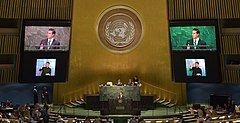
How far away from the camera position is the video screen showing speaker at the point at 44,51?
1539 cm

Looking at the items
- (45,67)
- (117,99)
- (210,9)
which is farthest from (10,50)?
(210,9)

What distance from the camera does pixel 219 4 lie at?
1625 cm

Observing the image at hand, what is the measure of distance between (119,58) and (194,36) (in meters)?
4.93

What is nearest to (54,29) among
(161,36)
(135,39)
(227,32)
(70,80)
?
(70,80)

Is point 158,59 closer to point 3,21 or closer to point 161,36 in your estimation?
point 161,36

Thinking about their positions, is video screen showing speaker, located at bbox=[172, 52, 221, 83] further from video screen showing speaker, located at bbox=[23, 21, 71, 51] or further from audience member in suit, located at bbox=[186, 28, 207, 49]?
video screen showing speaker, located at bbox=[23, 21, 71, 51]

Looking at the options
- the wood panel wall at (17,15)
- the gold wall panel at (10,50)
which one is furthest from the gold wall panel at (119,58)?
the gold wall panel at (10,50)

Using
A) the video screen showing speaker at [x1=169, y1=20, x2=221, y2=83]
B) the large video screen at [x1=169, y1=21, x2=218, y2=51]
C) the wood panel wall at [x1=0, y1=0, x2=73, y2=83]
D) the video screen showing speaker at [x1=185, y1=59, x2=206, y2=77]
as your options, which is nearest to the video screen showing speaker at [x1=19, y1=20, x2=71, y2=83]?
the wood panel wall at [x1=0, y1=0, x2=73, y2=83]

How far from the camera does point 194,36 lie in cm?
1562

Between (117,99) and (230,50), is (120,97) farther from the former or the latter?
(230,50)

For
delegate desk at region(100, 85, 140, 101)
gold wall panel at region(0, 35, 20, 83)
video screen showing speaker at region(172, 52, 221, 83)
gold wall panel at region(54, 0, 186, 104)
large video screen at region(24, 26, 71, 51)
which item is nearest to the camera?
video screen showing speaker at region(172, 52, 221, 83)

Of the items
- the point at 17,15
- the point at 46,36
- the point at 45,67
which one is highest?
the point at 17,15

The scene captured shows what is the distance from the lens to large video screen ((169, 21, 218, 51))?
1545 centimetres

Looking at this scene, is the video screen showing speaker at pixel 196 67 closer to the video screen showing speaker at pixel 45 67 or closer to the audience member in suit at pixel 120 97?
the audience member in suit at pixel 120 97
